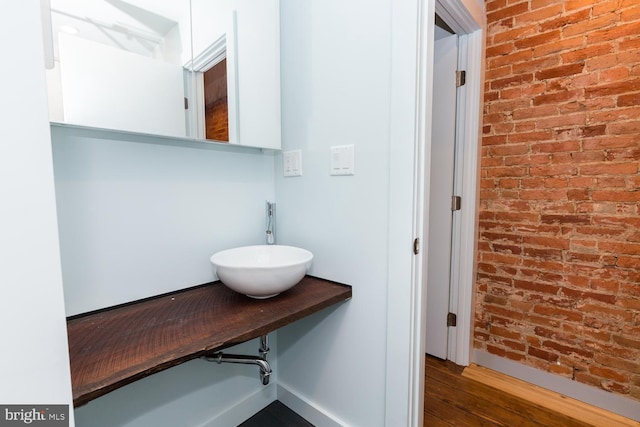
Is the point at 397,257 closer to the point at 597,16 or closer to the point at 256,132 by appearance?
the point at 256,132

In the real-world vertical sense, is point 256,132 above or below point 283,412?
above

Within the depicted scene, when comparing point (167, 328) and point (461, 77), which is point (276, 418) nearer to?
point (167, 328)

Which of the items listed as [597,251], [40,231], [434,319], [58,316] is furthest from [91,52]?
[597,251]

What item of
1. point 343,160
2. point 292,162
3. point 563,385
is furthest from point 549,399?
point 292,162

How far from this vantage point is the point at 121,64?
1.01m

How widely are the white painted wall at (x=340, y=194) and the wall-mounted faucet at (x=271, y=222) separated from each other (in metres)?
0.05

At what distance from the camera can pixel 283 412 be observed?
5.00 feet

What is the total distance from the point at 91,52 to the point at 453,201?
190 centimetres

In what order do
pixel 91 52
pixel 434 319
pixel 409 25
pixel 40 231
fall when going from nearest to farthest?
pixel 40 231
pixel 91 52
pixel 409 25
pixel 434 319

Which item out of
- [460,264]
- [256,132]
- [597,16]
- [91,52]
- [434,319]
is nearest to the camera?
[91,52]

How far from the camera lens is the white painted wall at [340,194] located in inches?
46.2

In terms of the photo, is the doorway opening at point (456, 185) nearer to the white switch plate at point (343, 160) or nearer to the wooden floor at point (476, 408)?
the wooden floor at point (476, 408)

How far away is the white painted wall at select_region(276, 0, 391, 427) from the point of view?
1173 millimetres

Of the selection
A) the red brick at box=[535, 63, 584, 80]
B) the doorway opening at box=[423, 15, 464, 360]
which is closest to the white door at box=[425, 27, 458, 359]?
the doorway opening at box=[423, 15, 464, 360]
